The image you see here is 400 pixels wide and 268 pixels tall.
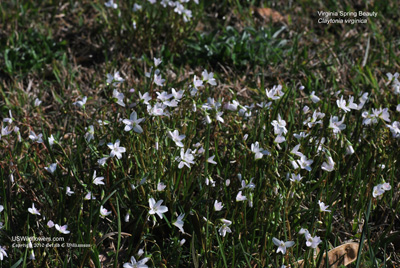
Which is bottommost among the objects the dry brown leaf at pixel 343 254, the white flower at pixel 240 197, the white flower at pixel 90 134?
the dry brown leaf at pixel 343 254

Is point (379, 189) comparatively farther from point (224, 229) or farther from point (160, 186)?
Result: point (160, 186)

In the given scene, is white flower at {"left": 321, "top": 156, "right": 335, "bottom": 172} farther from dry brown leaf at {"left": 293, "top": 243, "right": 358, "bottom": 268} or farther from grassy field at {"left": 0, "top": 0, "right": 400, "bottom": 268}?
dry brown leaf at {"left": 293, "top": 243, "right": 358, "bottom": 268}

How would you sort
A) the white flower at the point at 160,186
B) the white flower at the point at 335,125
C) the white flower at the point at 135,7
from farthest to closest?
the white flower at the point at 135,7, the white flower at the point at 335,125, the white flower at the point at 160,186

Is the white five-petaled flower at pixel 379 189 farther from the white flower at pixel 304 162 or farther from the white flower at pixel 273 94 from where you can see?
the white flower at pixel 273 94

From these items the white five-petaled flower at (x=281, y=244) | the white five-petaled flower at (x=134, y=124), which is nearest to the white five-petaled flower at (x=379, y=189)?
the white five-petaled flower at (x=281, y=244)

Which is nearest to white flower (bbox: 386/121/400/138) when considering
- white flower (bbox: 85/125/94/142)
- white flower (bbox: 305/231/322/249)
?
white flower (bbox: 305/231/322/249)

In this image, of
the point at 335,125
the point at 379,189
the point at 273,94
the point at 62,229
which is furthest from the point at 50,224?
the point at 379,189
